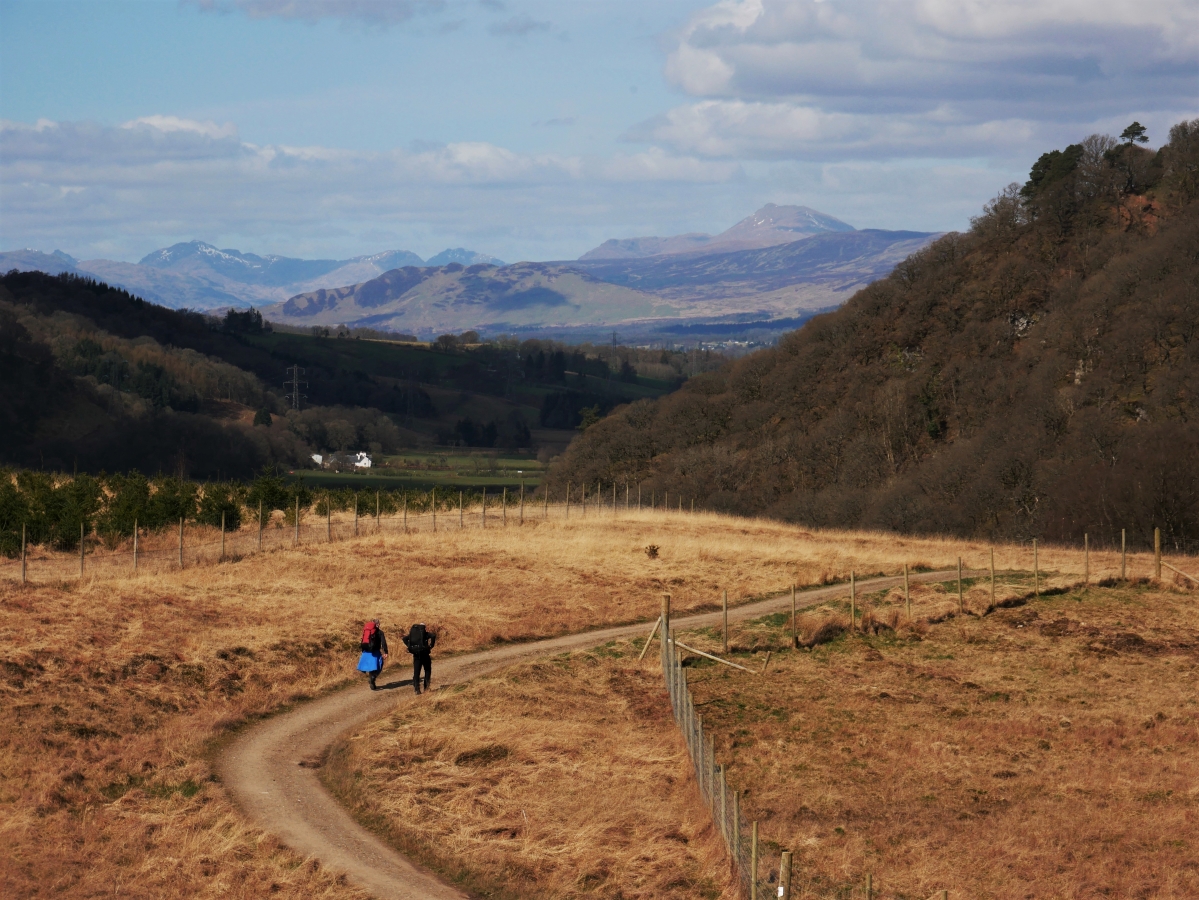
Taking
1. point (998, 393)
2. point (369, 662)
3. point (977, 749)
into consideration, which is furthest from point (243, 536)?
point (998, 393)

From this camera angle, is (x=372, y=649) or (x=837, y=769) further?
(x=372, y=649)

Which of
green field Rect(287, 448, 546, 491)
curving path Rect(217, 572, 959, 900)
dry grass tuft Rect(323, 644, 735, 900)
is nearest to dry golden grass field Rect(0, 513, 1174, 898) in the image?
curving path Rect(217, 572, 959, 900)

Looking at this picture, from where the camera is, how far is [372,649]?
28.2 m

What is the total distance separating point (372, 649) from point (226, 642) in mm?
5199

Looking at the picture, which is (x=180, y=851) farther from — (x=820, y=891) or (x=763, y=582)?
(x=763, y=582)

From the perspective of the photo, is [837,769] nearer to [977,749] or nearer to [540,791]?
[977,749]

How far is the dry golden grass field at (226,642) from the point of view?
1827 centimetres

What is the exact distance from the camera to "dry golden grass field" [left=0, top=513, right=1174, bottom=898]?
719 inches

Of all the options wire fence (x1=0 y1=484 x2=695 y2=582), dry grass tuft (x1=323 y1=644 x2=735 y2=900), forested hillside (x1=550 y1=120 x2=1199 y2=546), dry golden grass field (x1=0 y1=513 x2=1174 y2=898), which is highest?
forested hillside (x1=550 y1=120 x2=1199 y2=546)

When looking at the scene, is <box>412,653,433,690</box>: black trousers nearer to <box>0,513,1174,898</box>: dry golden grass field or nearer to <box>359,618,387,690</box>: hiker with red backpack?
<box>359,618,387,690</box>: hiker with red backpack

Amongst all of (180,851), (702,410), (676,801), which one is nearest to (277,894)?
(180,851)

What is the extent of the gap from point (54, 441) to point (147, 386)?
38.2 m

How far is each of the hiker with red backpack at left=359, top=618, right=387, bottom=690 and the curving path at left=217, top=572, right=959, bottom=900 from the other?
2.20ft

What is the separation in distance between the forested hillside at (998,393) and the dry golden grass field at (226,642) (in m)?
19.7
